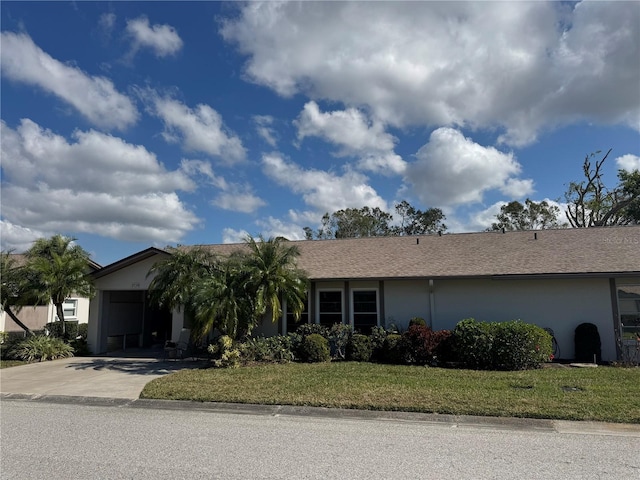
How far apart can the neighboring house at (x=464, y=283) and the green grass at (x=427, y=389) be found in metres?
2.94

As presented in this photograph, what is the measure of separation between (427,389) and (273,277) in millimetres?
6156

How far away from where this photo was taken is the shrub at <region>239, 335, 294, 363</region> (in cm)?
1377

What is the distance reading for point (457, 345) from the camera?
42.3 feet

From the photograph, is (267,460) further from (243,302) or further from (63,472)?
(243,302)

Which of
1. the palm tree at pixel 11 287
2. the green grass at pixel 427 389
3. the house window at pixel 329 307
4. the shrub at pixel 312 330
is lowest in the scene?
the green grass at pixel 427 389

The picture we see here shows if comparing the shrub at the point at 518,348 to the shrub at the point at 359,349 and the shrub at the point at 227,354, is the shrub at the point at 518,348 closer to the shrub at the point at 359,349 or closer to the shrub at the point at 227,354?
the shrub at the point at 359,349

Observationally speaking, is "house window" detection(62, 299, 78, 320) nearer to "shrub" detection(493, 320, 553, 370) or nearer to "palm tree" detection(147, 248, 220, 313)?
"palm tree" detection(147, 248, 220, 313)

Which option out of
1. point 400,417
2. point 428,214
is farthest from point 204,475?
point 428,214

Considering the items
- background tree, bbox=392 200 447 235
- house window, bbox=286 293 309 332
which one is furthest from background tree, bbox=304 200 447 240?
house window, bbox=286 293 309 332

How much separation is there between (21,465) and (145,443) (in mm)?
1475

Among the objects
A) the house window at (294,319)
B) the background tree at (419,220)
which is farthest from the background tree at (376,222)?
the house window at (294,319)

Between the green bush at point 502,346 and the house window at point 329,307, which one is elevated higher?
the house window at point 329,307

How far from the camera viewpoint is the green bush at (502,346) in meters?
12.2

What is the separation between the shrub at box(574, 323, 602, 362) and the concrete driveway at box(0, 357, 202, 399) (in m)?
11.5
